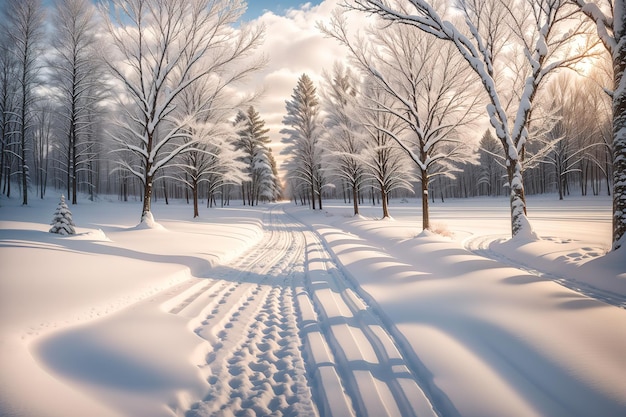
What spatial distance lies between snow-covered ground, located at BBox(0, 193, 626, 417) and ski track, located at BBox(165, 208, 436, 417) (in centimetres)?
2

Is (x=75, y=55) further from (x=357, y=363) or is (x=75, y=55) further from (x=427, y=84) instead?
(x=357, y=363)

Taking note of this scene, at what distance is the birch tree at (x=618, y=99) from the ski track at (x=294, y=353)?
19.1 feet

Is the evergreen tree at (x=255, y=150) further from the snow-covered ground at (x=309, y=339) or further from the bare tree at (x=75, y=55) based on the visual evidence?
the snow-covered ground at (x=309, y=339)

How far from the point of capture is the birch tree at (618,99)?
531 cm

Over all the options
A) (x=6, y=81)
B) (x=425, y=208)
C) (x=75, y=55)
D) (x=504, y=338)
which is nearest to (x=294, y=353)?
(x=504, y=338)

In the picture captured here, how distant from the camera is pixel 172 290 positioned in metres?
4.74

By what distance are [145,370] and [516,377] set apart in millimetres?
3349

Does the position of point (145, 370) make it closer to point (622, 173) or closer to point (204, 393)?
point (204, 393)

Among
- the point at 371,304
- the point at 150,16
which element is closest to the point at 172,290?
the point at 371,304

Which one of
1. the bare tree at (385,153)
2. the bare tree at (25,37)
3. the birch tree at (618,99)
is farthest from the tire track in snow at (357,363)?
the bare tree at (25,37)

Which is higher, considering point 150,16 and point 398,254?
point 150,16

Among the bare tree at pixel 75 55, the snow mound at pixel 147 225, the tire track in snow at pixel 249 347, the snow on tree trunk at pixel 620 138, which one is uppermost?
the bare tree at pixel 75 55

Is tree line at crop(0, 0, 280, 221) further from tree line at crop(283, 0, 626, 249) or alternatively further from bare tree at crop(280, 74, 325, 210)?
bare tree at crop(280, 74, 325, 210)

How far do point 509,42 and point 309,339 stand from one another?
13295mm
